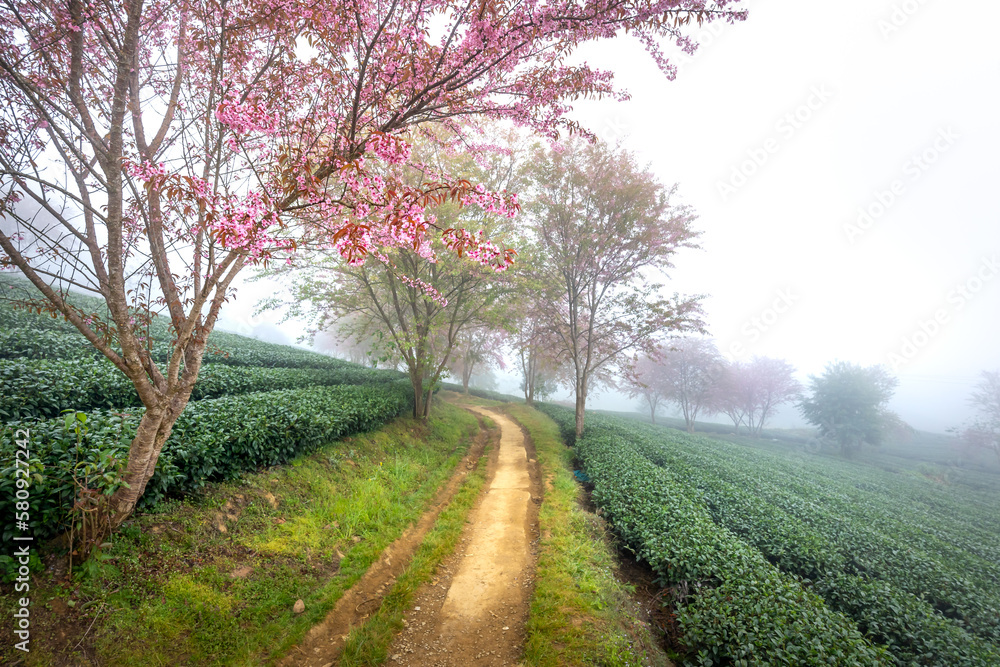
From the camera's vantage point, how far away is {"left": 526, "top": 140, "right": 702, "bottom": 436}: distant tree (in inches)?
508

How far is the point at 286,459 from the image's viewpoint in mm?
6676

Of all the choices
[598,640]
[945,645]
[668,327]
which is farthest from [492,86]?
[668,327]

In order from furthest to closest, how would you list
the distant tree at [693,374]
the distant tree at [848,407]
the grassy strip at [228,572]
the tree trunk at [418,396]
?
the distant tree at [693,374] < the distant tree at [848,407] < the tree trunk at [418,396] < the grassy strip at [228,572]

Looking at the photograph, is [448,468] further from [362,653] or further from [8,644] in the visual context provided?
[8,644]

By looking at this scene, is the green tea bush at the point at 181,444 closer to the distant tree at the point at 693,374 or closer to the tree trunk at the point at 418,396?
the tree trunk at the point at 418,396

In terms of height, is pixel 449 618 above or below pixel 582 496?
below

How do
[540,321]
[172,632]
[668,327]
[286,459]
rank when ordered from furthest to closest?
[540,321], [668,327], [286,459], [172,632]

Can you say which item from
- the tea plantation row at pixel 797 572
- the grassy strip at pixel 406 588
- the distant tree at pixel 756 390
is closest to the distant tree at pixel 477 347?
the tea plantation row at pixel 797 572

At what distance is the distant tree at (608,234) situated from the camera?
1290 centimetres

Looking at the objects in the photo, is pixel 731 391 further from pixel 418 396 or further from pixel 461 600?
pixel 461 600

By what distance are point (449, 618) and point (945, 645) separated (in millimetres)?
6070

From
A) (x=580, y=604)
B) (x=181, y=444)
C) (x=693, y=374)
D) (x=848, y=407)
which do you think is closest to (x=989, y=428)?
(x=848, y=407)

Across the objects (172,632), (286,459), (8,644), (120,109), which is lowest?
(172,632)

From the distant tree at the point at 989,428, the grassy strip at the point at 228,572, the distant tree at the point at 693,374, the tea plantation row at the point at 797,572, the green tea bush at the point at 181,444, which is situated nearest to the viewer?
the grassy strip at the point at 228,572
